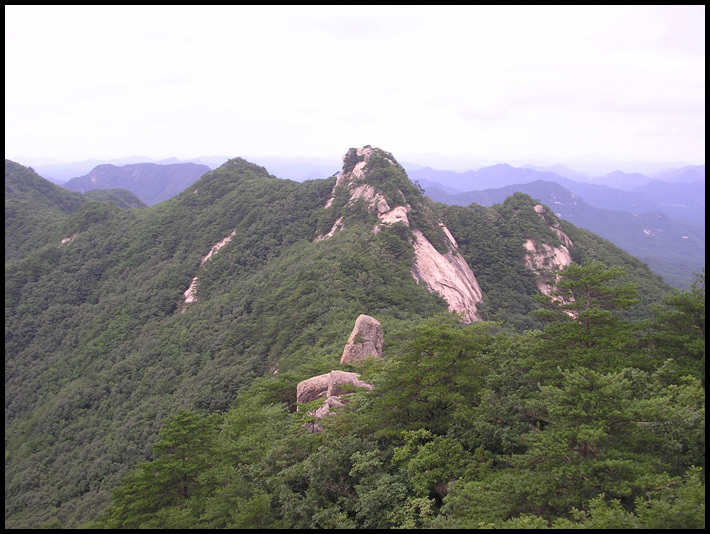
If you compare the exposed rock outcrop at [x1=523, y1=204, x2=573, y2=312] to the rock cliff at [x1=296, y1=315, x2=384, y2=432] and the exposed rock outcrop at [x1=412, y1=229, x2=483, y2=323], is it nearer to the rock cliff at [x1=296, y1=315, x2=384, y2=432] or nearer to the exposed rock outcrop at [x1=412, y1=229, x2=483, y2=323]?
the exposed rock outcrop at [x1=412, y1=229, x2=483, y2=323]

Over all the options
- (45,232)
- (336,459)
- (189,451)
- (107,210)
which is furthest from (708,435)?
(45,232)

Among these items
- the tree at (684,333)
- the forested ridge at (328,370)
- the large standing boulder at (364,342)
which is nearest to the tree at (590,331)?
the forested ridge at (328,370)

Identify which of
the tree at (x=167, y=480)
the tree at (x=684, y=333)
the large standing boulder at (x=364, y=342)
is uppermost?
the tree at (x=684, y=333)

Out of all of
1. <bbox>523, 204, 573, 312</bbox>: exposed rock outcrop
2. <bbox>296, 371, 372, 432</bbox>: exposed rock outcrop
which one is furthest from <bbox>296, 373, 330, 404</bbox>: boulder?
<bbox>523, 204, 573, 312</bbox>: exposed rock outcrop

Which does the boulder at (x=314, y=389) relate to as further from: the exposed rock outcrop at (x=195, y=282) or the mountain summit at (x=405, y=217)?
the exposed rock outcrop at (x=195, y=282)

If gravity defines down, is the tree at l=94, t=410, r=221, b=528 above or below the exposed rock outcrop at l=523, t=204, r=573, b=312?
below

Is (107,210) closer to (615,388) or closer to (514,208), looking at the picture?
(514,208)
